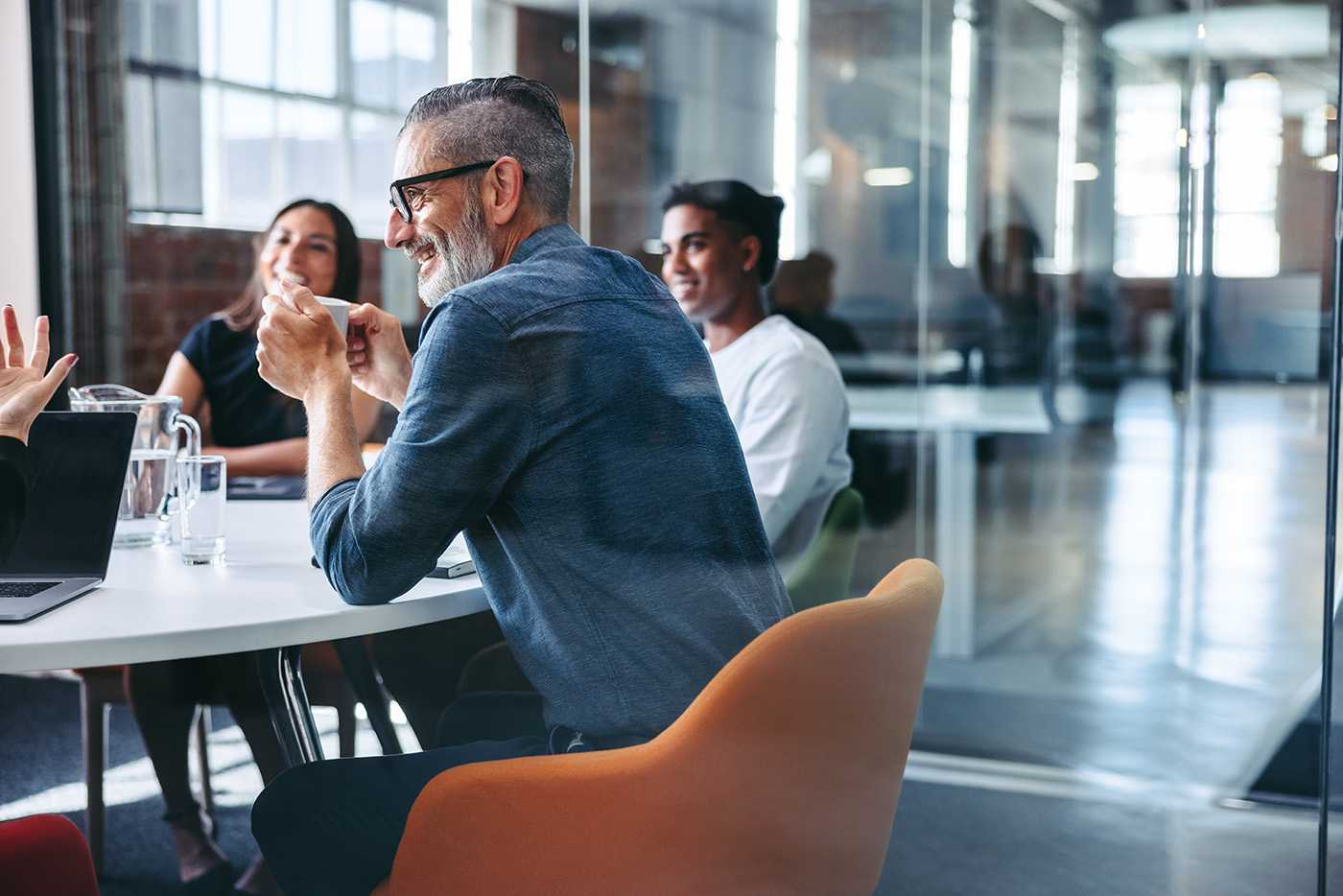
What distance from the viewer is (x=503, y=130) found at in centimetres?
170

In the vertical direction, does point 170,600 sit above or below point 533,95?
below

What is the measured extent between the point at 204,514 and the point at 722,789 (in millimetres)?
874

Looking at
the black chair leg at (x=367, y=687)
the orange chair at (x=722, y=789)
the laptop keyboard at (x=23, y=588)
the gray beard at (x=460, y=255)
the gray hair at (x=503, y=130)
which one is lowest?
the black chair leg at (x=367, y=687)

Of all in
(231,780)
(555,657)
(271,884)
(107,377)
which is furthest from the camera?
(107,377)

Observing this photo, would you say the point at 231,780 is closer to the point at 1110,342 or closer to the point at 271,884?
the point at 271,884

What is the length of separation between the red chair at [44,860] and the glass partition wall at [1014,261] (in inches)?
70.5

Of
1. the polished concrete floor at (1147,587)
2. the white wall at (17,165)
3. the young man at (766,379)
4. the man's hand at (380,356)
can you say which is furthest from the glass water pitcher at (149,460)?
the white wall at (17,165)

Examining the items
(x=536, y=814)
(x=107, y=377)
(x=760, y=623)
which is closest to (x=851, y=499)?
(x=760, y=623)

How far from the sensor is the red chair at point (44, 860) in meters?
1.53

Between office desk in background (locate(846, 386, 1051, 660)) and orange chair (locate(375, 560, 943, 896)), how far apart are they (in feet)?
7.42

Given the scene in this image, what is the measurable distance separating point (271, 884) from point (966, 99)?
8.51 feet

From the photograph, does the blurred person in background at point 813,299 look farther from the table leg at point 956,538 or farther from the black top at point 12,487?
the black top at point 12,487

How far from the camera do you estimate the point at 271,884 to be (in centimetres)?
269

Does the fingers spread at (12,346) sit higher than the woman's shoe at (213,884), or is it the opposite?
the fingers spread at (12,346)
